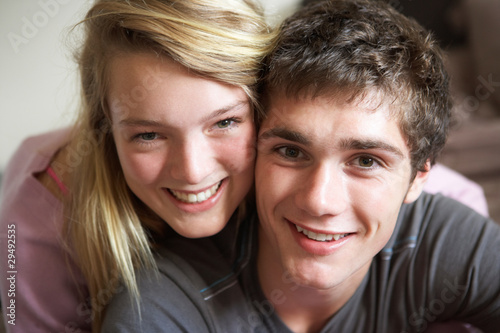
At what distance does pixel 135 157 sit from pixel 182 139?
133 millimetres

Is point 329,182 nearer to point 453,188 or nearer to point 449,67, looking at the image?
point 453,188

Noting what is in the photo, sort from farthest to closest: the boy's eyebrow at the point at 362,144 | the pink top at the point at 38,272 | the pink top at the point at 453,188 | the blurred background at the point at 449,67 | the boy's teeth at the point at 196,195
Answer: the blurred background at the point at 449,67 < the pink top at the point at 453,188 < the pink top at the point at 38,272 < the boy's teeth at the point at 196,195 < the boy's eyebrow at the point at 362,144

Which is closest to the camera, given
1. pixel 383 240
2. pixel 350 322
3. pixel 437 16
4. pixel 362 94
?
pixel 362 94

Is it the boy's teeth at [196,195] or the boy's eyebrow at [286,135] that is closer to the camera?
the boy's eyebrow at [286,135]

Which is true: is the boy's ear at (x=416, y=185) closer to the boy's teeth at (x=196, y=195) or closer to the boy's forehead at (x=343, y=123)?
the boy's forehead at (x=343, y=123)

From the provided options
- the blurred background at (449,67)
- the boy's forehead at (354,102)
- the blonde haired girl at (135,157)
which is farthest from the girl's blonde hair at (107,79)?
the blurred background at (449,67)

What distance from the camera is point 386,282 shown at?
125cm

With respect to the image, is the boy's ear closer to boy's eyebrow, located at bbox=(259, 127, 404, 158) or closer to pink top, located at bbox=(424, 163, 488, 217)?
boy's eyebrow, located at bbox=(259, 127, 404, 158)

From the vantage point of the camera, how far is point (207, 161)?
3.53 feet

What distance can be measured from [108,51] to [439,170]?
117cm

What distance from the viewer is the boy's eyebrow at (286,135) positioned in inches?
40.1

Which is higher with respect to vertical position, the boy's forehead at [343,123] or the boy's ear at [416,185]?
the boy's forehead at [343,123]

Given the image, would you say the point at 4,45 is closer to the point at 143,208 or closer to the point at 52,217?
the point at 52,217

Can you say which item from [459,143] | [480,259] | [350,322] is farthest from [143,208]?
[459,143]
